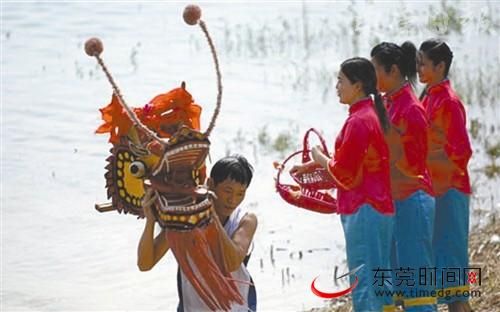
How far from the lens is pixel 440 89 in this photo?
26.8ft

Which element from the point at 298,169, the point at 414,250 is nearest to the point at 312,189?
the point at 298,169

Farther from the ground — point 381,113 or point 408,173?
→ point 381,113

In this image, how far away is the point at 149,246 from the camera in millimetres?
6242

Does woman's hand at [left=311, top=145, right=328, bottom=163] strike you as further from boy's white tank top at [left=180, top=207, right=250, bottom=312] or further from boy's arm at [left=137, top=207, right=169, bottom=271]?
boy's arm at [left=137, top=207, right=169, bottom=271]

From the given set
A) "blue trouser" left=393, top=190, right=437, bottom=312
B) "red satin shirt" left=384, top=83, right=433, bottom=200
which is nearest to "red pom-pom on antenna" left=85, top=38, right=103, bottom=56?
"red satin shirt" left=384, top=83, right=433, bottom=200

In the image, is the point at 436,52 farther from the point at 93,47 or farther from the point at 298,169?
the point at 93,47

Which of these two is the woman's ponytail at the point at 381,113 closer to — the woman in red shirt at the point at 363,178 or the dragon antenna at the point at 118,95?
the woman in red shirt at the point at 363,178

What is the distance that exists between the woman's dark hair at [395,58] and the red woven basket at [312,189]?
530 millimetres

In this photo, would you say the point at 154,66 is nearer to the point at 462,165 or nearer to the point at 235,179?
the point at 462,165

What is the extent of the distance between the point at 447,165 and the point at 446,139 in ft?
0.47

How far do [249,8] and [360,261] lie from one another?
42.9ft

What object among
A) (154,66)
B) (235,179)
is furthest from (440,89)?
(154,66)

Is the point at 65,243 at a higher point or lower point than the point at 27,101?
lower

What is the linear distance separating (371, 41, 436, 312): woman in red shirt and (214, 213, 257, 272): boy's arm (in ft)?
4.47
